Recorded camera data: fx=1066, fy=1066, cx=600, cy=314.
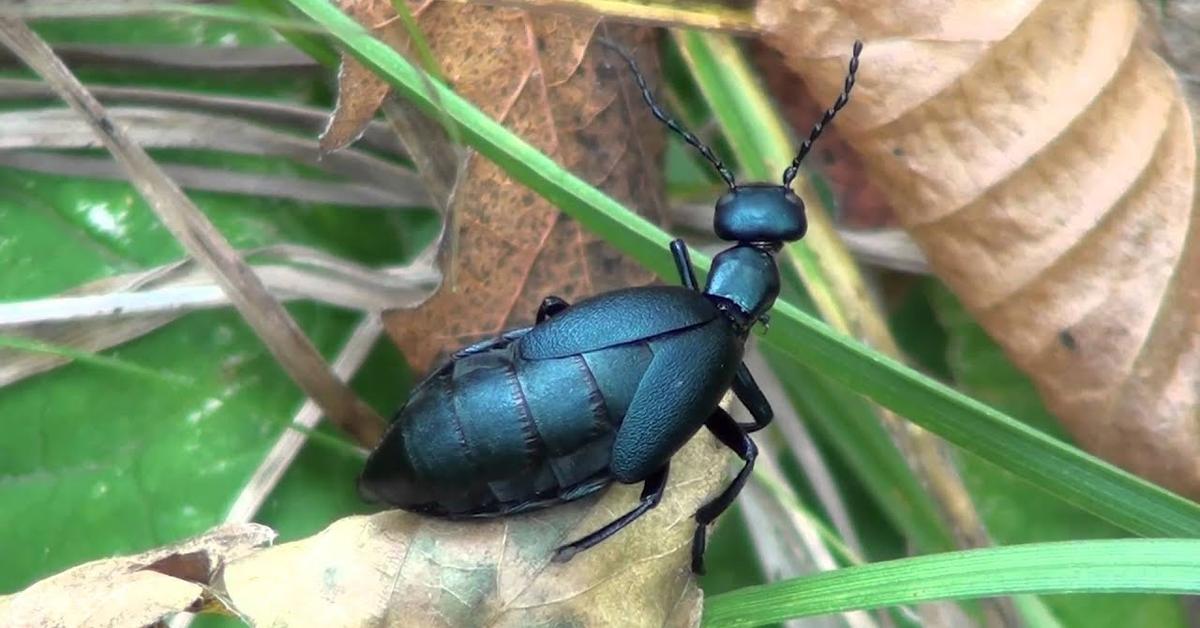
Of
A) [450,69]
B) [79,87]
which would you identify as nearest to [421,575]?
[450,69]

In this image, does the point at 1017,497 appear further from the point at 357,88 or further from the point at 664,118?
the point at 357,88

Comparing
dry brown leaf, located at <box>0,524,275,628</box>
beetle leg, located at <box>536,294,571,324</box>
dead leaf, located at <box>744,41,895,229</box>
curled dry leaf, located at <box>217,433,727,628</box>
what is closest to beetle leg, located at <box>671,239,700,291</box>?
beetle leg, located at <box>536,294,571,324</box>

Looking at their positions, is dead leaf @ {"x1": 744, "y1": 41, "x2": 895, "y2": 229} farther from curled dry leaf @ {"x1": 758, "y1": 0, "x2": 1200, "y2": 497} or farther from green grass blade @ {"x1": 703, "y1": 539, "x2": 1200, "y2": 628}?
green grass blade @ {"x1": 703, "y1": 539, "x2": 1200, "y2": 628}

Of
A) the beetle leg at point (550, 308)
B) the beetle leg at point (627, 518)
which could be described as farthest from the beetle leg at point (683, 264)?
the beetle leg at point (627, 518)

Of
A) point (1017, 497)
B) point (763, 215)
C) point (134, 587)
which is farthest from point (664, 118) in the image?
point (134, 587)

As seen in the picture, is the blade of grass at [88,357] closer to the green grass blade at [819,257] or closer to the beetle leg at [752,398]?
the beetle leg at [752,398]

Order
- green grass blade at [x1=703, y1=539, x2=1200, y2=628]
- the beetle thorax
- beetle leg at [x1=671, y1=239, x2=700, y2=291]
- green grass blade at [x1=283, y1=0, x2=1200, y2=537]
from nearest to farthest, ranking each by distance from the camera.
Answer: green grass blade at [x1=703, y1=539, x2=1200, y2=628]
green grass blade at [x1=283, y1=0, x2=1200, y2=537]
beetle leg at [x1=671, y1=239, x2=700, y2=291]
the beetle thorax

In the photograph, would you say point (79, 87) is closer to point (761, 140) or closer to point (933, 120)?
point (761, 140)
